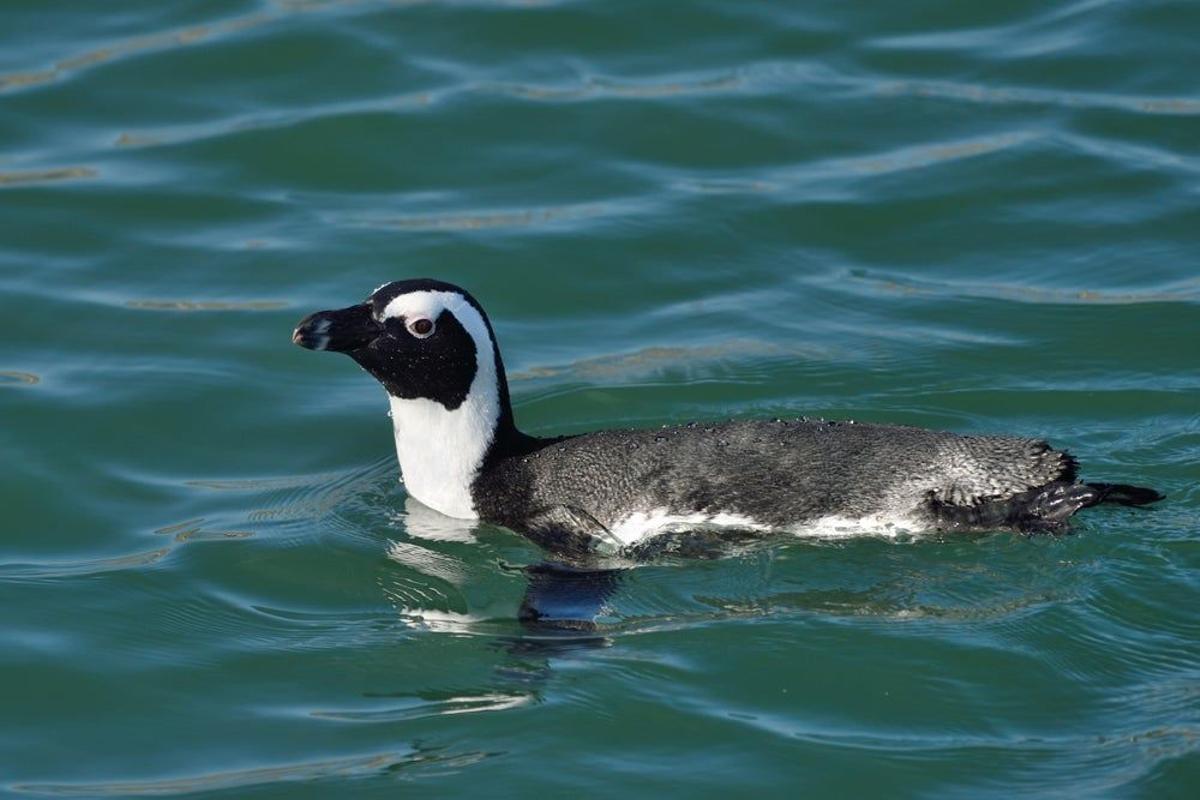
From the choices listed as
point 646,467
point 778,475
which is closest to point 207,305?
point 646,467

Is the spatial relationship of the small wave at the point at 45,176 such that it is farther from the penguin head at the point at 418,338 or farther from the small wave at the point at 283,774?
the small wave at the point at 283,774

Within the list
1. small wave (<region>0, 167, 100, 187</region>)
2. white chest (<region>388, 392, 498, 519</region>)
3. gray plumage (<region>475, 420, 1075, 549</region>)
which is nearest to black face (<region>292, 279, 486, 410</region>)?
white chest (<region>388, 392, 498, 519</region>)

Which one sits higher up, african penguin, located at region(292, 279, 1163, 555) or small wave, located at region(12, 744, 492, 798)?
african penguin, located at region(292, 279, 1163, 555)

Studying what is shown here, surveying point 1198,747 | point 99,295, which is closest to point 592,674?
point 1198,747

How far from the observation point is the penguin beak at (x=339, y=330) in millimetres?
9500

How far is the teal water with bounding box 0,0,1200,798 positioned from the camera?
8.05 metres

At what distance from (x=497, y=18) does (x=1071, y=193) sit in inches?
217

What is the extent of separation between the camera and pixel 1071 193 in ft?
46.9

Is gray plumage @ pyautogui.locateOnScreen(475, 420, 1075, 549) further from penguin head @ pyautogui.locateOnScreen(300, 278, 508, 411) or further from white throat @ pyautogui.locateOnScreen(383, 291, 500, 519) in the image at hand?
penguin head @ pyautogui.locateOnScreen(300, 278, 508, 411)

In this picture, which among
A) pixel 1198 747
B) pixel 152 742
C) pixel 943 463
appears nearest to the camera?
pixel 1198 747

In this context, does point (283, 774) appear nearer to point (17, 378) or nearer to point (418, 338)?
point (418, 338)

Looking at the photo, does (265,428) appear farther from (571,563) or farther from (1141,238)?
(1141,238)

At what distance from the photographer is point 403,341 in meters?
9.62

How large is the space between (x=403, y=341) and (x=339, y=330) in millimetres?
320
